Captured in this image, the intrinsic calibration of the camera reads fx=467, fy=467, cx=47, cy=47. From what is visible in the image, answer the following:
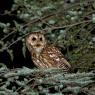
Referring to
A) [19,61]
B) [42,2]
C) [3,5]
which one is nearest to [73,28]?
[42,2]

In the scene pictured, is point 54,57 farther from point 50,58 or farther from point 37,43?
point 37,43

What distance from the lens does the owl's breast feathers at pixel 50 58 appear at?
5.18 metres

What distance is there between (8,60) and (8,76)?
3777 millimetres

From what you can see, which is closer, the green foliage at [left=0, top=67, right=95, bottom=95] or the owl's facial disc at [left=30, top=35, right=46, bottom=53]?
the green foliage at [left=0, top=67, right=95, bottom=95]

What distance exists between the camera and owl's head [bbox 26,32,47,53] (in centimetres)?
515

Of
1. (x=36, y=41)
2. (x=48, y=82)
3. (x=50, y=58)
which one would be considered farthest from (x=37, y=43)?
(x=48, y=82)

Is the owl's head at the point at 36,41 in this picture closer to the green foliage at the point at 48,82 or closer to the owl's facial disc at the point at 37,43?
the owl's facial disc at the point at 37,43

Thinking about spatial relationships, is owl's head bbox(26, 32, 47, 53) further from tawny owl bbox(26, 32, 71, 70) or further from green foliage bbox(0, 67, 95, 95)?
green foliage bbox(0, 67, 95, 95)

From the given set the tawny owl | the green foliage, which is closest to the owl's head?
the tawny owl

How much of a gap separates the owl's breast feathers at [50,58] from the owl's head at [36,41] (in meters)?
0.06

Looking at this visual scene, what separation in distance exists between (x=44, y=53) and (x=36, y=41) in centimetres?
17

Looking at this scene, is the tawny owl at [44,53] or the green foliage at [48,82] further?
the tawny owl at [44,53]

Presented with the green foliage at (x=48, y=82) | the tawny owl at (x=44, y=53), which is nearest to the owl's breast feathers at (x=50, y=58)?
the tawny owl at (x=44, y=53)

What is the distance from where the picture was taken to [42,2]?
6.86m
